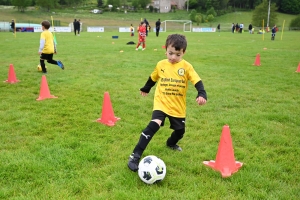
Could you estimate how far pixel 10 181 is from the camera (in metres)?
3.38

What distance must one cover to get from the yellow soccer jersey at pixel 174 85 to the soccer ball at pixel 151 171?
724 mm

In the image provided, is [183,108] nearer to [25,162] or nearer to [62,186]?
[62,186]

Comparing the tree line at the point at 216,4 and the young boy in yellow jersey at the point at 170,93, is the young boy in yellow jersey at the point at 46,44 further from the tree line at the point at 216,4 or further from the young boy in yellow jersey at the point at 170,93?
the tree line at the point at 216,4

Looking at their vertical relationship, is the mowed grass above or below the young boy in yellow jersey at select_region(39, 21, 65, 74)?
below

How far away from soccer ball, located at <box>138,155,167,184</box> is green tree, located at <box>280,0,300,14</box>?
11392 centimetres

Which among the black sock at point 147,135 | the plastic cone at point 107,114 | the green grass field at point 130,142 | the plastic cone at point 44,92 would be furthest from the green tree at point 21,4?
the black sock at point 147,135

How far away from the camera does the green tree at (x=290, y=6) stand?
325ft

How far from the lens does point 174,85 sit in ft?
A: 12.2

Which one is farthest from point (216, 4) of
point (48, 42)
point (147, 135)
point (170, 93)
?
point (147, 135)

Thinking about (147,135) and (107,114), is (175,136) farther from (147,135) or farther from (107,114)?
(107,114)

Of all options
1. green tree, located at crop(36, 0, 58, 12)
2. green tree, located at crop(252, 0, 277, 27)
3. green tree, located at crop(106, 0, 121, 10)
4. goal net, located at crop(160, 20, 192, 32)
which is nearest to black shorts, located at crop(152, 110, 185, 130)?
goal net, located at crop(160, 20, 192, 32)

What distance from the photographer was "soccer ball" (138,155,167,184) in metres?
3.28

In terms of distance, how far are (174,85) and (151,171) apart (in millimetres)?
1182

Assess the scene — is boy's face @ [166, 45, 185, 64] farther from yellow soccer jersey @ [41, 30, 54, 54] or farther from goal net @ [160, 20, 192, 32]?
goal net @ [160, 20, 192, 32]
